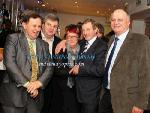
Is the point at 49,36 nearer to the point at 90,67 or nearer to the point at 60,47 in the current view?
the point at 60,47

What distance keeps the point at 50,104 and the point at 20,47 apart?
1153 mm

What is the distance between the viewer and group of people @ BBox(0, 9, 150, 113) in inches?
108

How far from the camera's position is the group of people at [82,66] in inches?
108

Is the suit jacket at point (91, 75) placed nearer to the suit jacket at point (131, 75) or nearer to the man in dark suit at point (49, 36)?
the suit jacket at point (131, 75)

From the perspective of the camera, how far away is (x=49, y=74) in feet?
9.77

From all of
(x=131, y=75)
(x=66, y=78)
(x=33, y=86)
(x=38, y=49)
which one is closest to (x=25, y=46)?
(x=38, y=49)

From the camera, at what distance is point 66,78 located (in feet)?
11.2

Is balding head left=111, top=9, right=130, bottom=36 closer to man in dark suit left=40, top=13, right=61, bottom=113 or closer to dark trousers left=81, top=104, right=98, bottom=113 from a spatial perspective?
man in dark suit left=40, top=13, right=61, bottom=113

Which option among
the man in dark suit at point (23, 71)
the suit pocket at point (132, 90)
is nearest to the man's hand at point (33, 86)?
the man in dark suit at point (23, 71)

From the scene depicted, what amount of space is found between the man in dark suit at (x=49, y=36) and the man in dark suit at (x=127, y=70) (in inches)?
29.0

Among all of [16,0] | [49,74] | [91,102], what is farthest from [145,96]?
[16,0]

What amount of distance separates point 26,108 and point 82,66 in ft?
2.65

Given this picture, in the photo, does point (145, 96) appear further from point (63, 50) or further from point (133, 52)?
point (63, 50)

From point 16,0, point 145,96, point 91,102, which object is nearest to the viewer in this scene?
point 145,96
